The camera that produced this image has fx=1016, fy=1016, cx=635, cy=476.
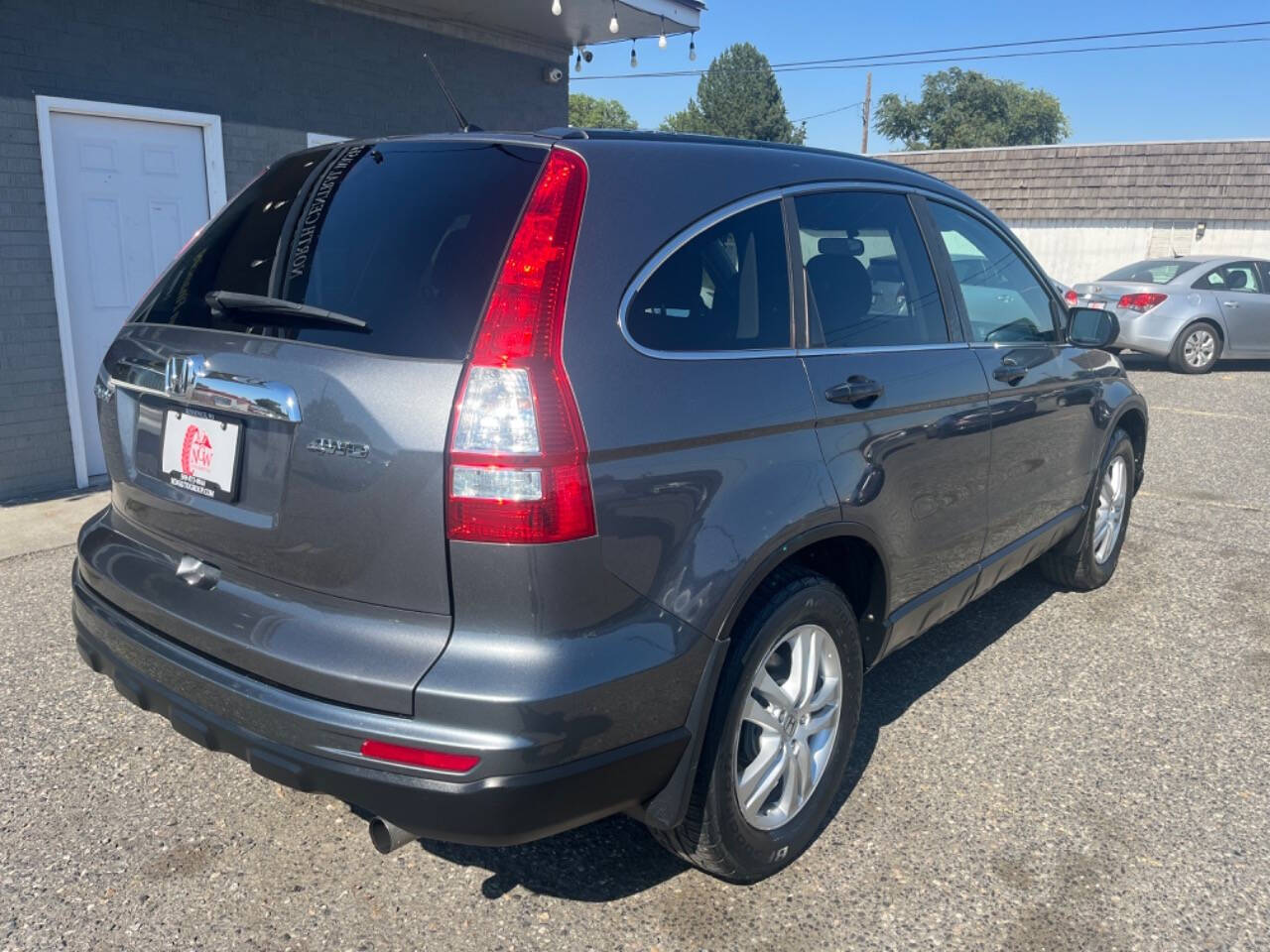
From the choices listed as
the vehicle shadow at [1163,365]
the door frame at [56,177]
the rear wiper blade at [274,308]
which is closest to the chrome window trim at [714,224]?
the rear wiper blade at [274,308]

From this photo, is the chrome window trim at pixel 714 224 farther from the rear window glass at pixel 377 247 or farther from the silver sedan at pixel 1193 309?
the silver sedan at pixel 1193 309

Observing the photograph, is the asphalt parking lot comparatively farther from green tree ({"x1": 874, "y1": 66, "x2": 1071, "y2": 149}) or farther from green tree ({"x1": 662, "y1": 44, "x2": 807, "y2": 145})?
green tree ({"x1": 874, "y1": 66, "x2": 1071, "y2": 149})

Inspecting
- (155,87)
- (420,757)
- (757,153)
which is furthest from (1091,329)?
(155,87)

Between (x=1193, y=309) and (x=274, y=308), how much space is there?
44.5ft

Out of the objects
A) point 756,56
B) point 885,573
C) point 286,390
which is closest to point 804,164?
point 885,573

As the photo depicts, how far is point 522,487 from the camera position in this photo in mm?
1909

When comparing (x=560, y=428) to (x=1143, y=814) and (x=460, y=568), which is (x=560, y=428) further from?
(x=1143, y=814)

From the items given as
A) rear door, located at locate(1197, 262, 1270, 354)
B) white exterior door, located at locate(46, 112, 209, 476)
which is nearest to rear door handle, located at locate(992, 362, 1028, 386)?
white exterior door, located at locate(46, 112, 209, 476)

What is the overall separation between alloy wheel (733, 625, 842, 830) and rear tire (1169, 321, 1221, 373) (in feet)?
40.6

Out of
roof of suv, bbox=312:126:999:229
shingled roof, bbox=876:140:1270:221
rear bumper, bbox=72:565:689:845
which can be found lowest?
rear bumper, bbox=72:565:689:845

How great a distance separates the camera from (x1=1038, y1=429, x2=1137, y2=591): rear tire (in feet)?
15.0

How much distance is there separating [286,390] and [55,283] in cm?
490

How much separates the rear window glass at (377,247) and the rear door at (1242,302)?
13.6 m

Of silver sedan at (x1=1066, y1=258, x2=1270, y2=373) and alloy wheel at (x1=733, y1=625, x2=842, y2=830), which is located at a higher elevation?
silver sedan at (x1=1066, y1=258, x2=1270, y2=373)
